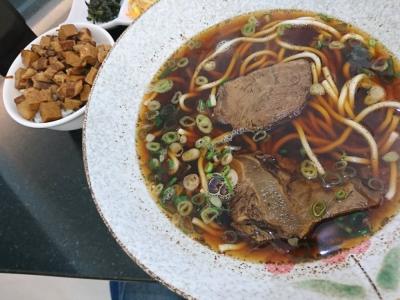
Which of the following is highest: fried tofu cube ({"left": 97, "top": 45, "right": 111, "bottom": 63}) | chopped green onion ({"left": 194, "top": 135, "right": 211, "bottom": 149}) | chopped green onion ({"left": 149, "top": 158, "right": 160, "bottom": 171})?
fried tofu cube ({"left": 97, "top": 45, "right": 111, "bottom": 63})

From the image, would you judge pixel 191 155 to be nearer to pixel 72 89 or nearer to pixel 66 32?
pixel 72 89

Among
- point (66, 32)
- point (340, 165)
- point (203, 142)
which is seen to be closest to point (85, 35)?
point (66, 32)

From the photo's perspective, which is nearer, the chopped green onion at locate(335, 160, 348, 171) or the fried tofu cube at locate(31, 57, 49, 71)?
the chopped green onion at locate(335, 160, 348, 171)

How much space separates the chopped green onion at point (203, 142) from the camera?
2.12m

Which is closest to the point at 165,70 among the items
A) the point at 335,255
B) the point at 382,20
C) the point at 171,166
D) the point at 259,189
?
the point at 171,166

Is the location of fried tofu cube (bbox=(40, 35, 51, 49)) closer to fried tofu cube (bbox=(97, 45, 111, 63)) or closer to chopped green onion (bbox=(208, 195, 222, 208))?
fried tofu cube (bbox=(97, 45, 111, 63))

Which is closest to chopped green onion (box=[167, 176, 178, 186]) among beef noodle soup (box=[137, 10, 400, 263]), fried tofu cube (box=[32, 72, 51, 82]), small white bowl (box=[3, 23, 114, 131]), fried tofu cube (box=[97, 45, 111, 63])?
beef noodle soup (box=[137, 10, 400, 263])

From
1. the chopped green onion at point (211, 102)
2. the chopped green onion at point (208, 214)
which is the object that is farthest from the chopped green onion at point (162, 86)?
the chopped green onion at point (208, 214)

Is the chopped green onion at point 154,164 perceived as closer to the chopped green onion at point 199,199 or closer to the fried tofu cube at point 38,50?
the chopped green onion at point 199,199

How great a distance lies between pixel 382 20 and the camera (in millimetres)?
2102

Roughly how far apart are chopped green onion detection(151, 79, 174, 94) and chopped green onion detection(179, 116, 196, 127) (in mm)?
212

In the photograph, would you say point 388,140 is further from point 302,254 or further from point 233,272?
point 233,272

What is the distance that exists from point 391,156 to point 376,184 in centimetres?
16

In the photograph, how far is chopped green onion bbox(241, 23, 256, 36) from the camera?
239 cm
